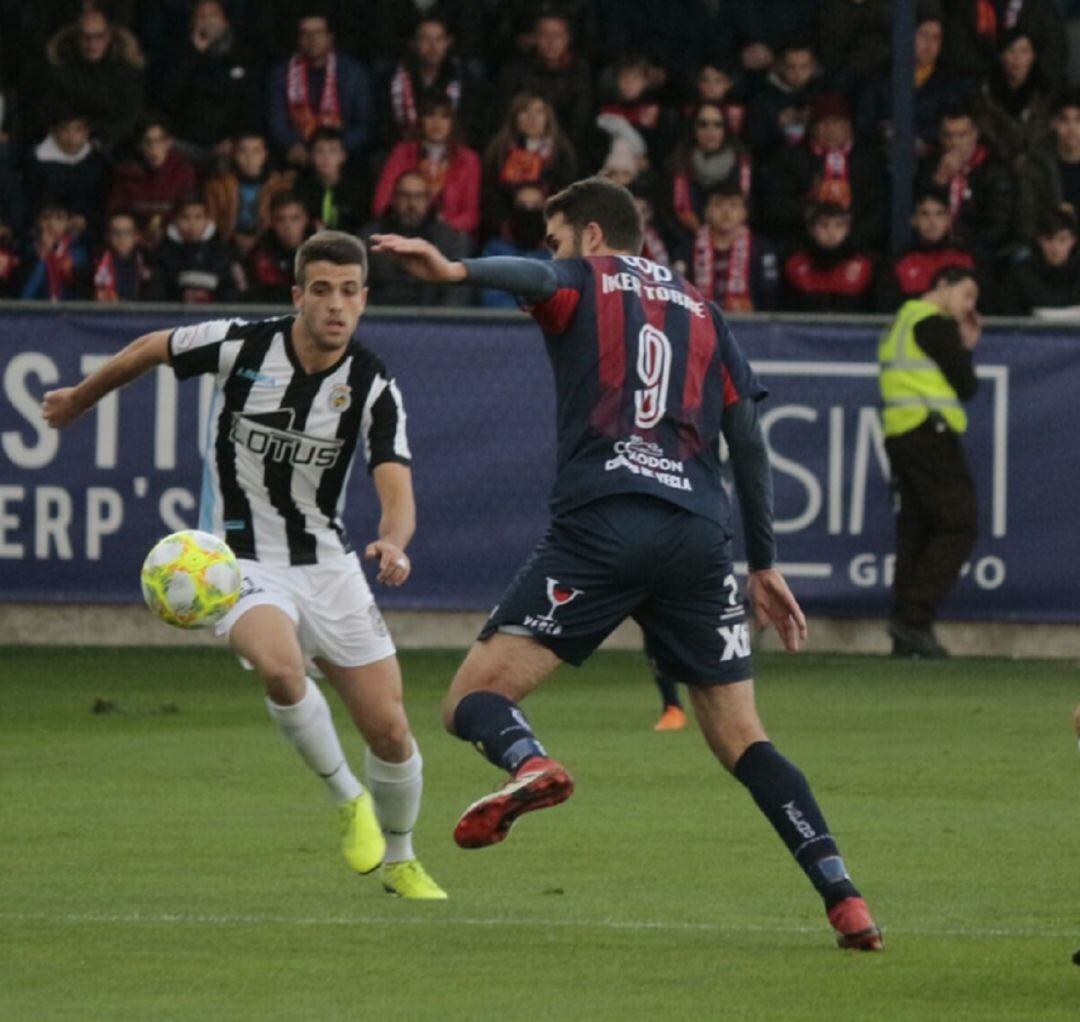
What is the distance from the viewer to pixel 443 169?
58.7ft

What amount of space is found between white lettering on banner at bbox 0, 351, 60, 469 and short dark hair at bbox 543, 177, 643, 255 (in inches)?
348

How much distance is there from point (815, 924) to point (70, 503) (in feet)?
29.0

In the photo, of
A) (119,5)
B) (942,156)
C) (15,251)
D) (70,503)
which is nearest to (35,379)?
(70,503)

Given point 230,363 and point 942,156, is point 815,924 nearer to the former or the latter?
point 230,363

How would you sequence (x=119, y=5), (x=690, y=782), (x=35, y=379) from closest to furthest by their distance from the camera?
(x=690, y=782) → (x=35, y=379) → (x=119, y=5)

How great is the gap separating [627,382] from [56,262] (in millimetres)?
10883

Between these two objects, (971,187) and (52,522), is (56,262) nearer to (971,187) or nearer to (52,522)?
(52,522)

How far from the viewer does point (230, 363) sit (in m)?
8.72

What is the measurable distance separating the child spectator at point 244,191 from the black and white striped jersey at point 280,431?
9163mm

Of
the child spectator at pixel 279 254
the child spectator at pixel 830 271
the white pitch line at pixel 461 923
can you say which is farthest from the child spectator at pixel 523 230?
the white pitch line at pixel 461 923

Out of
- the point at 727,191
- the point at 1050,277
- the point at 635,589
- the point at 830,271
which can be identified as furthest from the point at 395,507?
the point at 1050,277

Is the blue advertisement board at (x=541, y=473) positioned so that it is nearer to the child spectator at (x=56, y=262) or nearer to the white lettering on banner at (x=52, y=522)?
the white lettering on banner at (x=52, y=522)

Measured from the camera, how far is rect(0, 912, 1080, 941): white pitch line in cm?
783

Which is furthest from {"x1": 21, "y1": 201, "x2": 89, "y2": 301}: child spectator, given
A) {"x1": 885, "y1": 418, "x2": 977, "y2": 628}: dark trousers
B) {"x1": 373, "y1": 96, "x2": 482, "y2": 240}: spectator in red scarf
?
{"x1": 885, "y1": 418, "x2": 977, "y2": 628}: dark trousers
